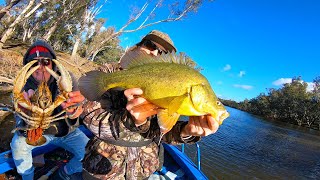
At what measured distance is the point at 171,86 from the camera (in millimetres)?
2016

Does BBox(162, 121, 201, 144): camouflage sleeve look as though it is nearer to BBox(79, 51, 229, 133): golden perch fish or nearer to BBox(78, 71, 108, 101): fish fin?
BBox(79, 51, 229, 133): golden perch fish

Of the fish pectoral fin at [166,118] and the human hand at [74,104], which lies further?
the human hand at [74,104]

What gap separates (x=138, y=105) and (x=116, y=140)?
960 millimetres

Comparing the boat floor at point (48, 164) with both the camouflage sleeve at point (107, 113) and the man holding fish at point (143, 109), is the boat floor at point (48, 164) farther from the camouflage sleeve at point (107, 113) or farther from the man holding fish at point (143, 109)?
the camouflage sleeve at point (107, 113)

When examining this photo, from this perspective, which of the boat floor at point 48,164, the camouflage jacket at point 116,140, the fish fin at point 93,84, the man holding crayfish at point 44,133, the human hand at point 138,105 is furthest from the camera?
the boat floor at point 48,164

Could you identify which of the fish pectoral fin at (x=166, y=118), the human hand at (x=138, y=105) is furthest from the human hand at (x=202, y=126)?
the human hand at (x=138, y=105)

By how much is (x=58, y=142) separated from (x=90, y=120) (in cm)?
222

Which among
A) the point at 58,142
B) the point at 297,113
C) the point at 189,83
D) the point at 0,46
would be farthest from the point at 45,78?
the point at 297,113

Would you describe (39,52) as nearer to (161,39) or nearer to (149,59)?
(161,39)

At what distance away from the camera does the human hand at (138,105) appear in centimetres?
217

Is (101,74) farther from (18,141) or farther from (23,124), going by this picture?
(18,141)

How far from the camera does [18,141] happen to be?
4.19 meters

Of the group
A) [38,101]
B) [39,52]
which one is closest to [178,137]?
[38,101]

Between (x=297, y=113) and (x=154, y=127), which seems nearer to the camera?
(x=154, y=127)
